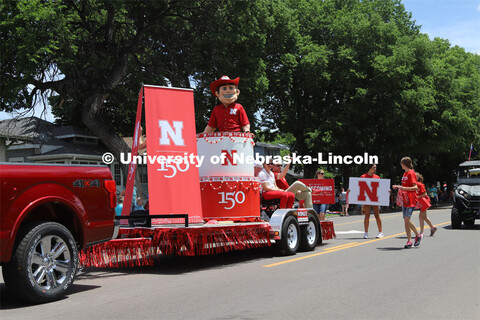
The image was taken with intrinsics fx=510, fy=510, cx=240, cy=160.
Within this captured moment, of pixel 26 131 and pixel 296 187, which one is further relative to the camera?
pixel 26 131

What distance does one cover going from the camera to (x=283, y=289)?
7.05m

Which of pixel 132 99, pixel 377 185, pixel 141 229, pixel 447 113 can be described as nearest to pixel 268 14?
pixel 132 99

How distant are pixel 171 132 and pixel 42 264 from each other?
373 cm

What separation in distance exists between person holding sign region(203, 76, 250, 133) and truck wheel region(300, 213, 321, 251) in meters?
2.65

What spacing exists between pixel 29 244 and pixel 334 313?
3.58m

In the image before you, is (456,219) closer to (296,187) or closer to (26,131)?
(296,187)

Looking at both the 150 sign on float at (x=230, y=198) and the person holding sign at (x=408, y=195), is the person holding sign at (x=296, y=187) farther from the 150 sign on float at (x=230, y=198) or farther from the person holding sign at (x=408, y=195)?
the 150 sign on float at (x=230, y=198)

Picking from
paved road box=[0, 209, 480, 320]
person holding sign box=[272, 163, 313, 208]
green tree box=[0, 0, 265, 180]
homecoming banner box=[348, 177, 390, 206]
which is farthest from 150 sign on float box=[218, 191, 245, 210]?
green tree box=[0, 0, 265, 180]

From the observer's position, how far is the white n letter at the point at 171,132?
9.12m

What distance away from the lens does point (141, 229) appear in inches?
336

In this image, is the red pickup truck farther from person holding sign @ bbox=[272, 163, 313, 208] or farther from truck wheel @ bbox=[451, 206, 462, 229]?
truck wheel @ bbox=[451, 206, 462, 229]

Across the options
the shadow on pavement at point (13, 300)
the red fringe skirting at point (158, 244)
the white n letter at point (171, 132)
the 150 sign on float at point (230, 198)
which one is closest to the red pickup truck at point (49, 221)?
the shadow on pavement at point (13, 300)

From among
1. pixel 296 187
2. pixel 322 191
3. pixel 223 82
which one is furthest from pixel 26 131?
pixel 223 82

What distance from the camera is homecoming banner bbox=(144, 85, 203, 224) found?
354 inches
